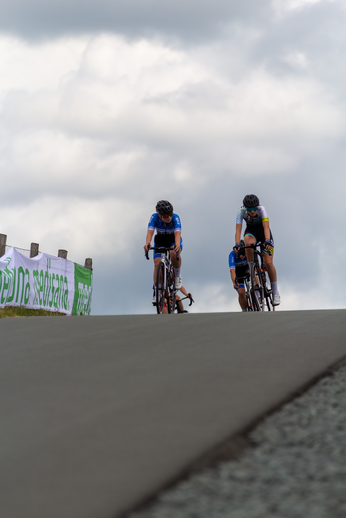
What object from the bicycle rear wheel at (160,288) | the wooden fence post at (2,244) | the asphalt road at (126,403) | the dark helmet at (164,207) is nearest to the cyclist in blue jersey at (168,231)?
the dark helmet at (164,207)

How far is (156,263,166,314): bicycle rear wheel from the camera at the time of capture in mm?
8823

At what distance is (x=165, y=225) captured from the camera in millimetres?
9438

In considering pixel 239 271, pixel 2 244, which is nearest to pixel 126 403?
pixel 239 271

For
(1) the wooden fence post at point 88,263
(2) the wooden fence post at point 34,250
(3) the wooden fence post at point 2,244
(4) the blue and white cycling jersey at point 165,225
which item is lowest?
(4) the blue and white cycling jersey at point 165,225

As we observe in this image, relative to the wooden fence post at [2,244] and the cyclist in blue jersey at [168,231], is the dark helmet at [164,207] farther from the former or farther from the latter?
the wooden fence post at [2,244]

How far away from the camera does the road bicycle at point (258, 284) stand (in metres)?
9.99

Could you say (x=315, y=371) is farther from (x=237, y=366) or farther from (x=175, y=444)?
(x=175, y=444)

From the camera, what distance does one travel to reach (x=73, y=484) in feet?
4.13

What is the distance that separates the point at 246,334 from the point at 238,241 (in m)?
6.71

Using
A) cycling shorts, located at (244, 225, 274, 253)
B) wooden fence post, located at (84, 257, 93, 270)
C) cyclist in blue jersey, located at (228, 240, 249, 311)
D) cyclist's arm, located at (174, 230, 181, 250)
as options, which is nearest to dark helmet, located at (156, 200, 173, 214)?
cyclist's arm, located at (174, 230, 181, 250)

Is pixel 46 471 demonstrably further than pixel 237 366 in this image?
No

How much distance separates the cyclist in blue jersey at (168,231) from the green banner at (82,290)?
1101 centimetres

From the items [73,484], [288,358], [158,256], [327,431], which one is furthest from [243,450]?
[158,256]

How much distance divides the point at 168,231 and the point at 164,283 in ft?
3.52
